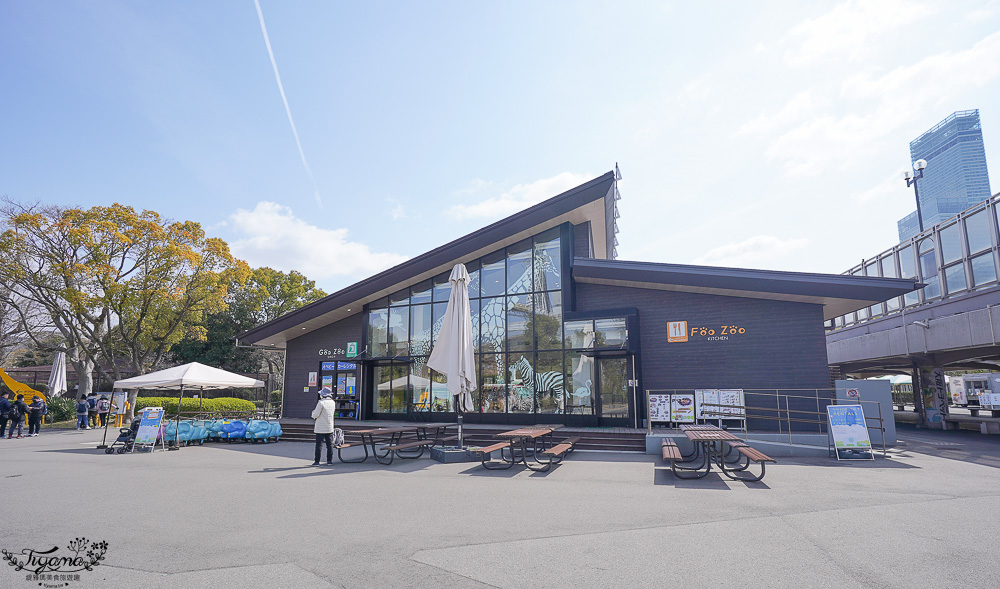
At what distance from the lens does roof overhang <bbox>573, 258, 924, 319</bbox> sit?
488 inches

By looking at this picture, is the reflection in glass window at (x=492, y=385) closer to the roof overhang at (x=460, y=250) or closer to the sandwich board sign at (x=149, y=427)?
the roof overhang at (x=460, y=250)

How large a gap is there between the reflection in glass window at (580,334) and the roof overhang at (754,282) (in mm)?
1456

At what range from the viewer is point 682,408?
14.2 meters

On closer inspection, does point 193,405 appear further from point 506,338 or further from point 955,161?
point 955,161

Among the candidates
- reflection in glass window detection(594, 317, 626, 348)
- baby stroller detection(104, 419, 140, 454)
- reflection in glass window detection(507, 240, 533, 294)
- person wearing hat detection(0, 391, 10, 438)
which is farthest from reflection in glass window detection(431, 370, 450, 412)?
person wearing hat detection(0, 391, 10, 438)

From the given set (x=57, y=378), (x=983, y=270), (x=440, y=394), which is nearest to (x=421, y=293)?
(x=440, y=394)

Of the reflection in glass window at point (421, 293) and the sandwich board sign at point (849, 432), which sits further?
the reflection in glass window at point (421, 293)

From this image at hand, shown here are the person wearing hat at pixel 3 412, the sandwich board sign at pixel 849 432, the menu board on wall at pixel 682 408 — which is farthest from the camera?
the person wearing hat at pixel 3 412

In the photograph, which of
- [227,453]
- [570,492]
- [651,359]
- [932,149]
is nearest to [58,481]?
[227,453]

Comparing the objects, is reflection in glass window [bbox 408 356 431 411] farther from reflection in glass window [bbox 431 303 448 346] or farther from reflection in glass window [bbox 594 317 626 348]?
reflection in glass window [bbox 594 317 626 348]

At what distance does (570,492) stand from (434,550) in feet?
10.1

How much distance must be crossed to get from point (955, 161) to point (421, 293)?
2815 inches

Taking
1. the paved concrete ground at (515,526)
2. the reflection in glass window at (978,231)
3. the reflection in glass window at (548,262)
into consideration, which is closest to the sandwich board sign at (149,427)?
the paved concrete ground at (515,526)

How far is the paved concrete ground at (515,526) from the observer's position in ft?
12.9
